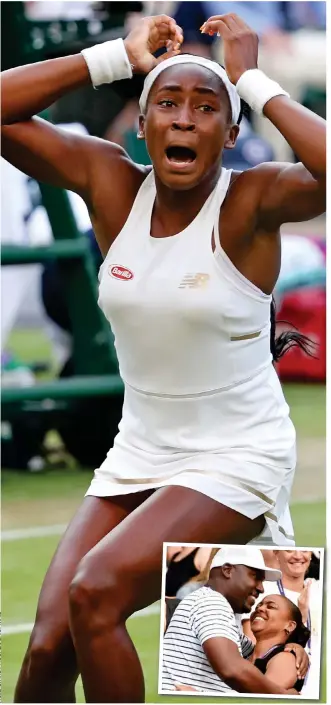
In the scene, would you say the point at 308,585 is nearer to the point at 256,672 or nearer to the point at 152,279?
the point at 256,672

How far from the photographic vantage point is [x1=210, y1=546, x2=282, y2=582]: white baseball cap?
9.46ft

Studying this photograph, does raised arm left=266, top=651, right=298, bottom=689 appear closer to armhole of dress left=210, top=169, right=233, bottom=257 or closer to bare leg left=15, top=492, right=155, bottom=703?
bare leg left=15, top=492, right=155, bottom=703

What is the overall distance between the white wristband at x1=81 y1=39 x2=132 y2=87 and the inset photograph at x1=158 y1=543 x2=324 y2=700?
113 cm

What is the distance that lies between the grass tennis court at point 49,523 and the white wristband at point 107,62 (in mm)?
1477

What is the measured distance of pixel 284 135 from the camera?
2932mm

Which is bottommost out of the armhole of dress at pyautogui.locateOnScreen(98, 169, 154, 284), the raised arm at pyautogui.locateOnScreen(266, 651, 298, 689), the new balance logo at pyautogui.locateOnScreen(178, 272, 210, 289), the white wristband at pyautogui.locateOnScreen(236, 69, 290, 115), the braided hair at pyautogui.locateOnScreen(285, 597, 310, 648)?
the raised arm at pyautogui.locateOnScreen(266, 651, 298, 689)

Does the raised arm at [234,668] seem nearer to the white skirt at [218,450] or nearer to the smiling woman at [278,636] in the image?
the smiling woman at [278,636]

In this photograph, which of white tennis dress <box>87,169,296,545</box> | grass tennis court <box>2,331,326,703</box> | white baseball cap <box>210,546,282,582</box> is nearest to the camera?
white baseball cap <box>210,546,282,582</box>

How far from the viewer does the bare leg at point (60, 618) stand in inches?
116

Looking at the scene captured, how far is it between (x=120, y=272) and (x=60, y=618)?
2.65 feet

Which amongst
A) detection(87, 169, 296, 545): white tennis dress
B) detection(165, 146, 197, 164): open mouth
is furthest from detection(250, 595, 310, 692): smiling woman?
detection(165, 146, 197, 164): open mouth

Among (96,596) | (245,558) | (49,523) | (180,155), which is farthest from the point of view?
(49,523)

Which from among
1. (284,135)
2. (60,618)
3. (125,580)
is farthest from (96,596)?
(284,135)

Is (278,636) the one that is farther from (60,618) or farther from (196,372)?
(196,372)
